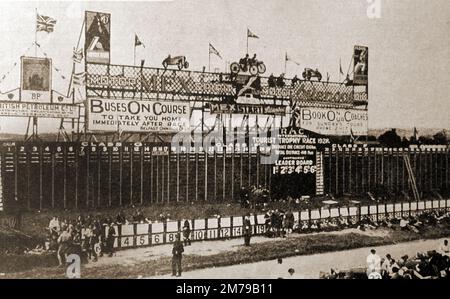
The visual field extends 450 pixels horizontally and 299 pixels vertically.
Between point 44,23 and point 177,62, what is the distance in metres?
0.94

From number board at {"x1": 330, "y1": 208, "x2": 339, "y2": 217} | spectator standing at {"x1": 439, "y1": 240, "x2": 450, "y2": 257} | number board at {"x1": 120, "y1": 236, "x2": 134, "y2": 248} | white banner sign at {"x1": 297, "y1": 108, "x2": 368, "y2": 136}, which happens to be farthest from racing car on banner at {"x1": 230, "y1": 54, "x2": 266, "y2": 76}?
spectator standing at {"x1": 439, "y1": 240, "x2": 450, "y2": 257}

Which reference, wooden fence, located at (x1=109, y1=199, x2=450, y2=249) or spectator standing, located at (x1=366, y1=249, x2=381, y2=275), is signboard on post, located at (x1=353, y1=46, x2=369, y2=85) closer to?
wooden fence, located at (x1=109, y1=199, x2=450, y2=249)

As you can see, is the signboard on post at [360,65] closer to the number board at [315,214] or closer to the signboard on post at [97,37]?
the number board at [315,214]

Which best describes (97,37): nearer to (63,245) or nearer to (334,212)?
(63,245)

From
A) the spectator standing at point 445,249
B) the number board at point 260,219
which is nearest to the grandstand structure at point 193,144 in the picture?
the number board at point 260,219

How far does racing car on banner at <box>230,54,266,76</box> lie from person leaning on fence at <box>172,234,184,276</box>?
1.35 m

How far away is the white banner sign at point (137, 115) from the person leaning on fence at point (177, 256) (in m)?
0.84

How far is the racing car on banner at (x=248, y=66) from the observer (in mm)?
3984

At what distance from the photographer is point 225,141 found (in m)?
3.97

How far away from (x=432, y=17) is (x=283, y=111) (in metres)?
1.58

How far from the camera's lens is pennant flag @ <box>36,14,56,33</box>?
3.49 metres

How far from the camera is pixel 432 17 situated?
4473 millimetres
